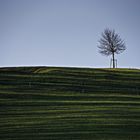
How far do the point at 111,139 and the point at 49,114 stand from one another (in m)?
11.2

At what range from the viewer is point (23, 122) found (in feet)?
149

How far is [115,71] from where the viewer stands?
74375 mm

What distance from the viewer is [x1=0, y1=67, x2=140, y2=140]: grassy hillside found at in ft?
138

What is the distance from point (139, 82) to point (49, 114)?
2192 centimetres

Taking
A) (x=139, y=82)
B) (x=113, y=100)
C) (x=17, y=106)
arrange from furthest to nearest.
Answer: (x=139, y=82) < (x=113, y=100) < (x=17, y=106)

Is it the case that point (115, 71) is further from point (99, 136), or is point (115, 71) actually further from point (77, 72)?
point (99, 136)

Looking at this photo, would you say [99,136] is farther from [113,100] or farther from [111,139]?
[113,100]

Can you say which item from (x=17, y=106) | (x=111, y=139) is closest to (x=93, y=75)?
(x=17, y=106)

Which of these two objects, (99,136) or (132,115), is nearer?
(99,136)

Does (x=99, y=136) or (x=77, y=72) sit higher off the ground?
(x=77, y=72)

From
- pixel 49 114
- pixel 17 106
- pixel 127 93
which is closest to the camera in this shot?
pixel 49 114

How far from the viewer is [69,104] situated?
54.3 metres

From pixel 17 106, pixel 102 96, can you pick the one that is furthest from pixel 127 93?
pixel 17 106

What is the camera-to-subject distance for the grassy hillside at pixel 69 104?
42188 millimetres
